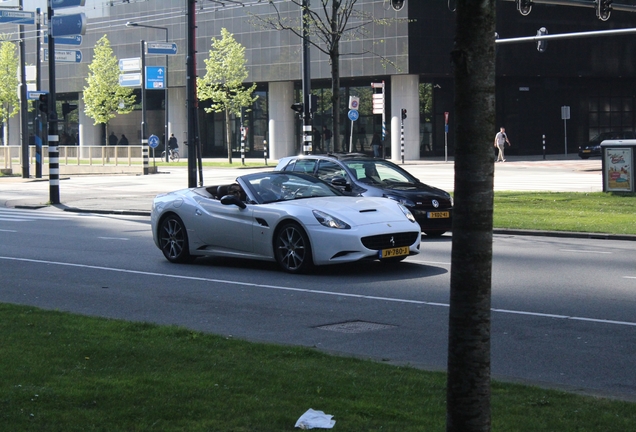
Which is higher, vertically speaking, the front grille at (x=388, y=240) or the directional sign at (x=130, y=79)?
the directional sign at (x=130, y=79)

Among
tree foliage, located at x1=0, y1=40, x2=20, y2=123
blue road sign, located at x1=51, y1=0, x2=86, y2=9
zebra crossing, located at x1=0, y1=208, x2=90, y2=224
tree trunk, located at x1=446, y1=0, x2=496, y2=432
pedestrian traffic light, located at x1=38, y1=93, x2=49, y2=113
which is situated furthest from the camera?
tree foliage, located at x1=0, y1=40, x2=20, y2=123

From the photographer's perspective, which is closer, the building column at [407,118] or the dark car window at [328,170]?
the dark car window at [328,170]

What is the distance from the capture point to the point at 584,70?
61969 millimetres

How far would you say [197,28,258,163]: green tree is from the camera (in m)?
61.7

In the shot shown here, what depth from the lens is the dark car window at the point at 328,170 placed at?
1853 cm

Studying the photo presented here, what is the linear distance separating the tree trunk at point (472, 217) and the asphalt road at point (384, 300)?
255 centimetres

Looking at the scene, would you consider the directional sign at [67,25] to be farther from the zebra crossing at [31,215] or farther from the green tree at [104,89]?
the green tree at [104,89]

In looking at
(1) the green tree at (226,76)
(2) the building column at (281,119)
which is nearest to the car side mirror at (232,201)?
(1) the green tree at (226,76)

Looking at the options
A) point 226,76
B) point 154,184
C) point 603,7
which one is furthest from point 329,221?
point 226,76

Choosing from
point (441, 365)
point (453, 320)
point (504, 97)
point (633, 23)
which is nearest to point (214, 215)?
point (441, 365)

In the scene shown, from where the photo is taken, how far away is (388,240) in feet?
42.3

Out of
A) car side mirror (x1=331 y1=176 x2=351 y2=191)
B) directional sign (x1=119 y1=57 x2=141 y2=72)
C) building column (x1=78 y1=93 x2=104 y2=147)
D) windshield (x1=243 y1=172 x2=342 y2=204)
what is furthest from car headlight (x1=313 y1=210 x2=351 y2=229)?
building column (x1=78 y1=93 x2=104 y2=147)

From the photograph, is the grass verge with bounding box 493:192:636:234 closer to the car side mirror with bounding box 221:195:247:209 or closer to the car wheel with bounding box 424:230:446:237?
the car wheel with bounding box 424:230:446:237

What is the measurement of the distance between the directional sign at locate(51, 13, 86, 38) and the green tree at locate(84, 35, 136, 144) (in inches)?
1685
